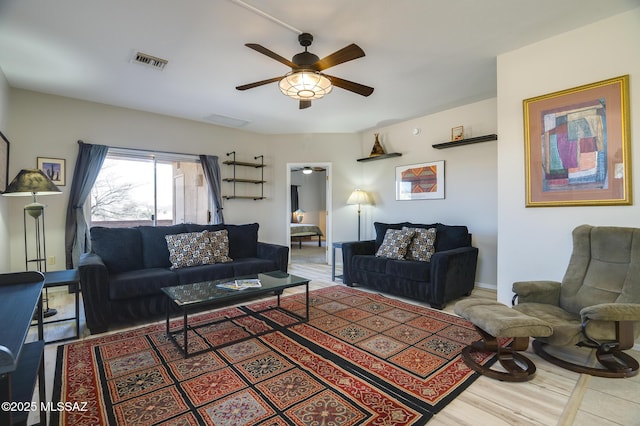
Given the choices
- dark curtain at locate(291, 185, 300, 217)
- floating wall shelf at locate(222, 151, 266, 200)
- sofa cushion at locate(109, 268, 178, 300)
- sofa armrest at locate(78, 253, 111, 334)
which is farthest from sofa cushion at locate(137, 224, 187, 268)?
dark curtain at locate(291, 185, 300, 217)

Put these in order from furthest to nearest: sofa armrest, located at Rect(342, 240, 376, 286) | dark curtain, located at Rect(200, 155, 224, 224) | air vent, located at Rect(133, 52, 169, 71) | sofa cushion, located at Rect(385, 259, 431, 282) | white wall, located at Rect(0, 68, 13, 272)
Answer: dark curtain, located at Rect(200, 155, 224, 224), sofa armrest, located at Rect(342, 240, 376, 286), sofa cushion, located at Rect(385, 259, 431, 282), white wall, located at Rect(0, 68, 13, 272), air vent, located at Rect(133, 52, 169, 71)

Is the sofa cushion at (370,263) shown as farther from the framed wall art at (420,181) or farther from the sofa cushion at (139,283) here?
the sofa cushion at (139,283)

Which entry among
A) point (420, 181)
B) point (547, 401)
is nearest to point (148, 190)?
point (420, 181)

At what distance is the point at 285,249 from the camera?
4.11m

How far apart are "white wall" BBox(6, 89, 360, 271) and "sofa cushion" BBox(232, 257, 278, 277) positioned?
6.63 ft

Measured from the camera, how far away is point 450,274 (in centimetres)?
351

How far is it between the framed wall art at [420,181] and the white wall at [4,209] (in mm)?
5342

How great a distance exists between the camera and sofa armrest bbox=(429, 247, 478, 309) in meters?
3.41

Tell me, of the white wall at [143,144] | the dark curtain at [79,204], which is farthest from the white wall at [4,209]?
the dark curtain at [79,204]

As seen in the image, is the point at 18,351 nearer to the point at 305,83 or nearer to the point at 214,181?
the point at 305,83

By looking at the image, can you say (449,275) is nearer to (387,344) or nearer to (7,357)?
(387,344)

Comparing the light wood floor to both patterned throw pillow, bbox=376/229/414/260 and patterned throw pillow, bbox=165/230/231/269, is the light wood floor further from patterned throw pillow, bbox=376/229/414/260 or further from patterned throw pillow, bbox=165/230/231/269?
patterned throw pillow, bbox=376/229/414/260

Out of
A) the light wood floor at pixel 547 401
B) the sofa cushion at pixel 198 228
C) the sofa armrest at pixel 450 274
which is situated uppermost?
the sofa cushion at pixel 198 228

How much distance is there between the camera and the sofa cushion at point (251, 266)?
145 inches
